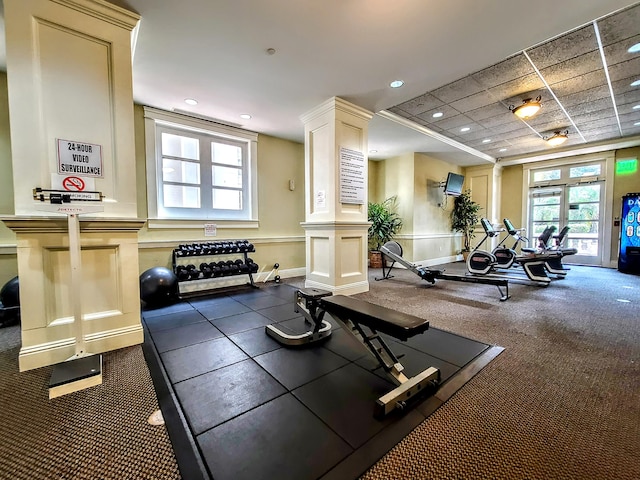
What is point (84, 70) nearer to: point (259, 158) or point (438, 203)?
point (259, 158)

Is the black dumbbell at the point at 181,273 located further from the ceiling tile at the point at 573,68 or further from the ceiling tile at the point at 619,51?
the ceiling tile at the point at 619,51

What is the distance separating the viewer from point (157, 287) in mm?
3426

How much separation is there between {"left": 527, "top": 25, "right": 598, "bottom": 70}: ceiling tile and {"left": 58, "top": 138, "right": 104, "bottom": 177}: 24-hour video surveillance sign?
4.56 metres

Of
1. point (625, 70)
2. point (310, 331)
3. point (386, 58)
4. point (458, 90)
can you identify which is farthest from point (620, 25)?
point (310, 331)

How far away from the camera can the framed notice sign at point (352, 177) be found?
4.00 meters

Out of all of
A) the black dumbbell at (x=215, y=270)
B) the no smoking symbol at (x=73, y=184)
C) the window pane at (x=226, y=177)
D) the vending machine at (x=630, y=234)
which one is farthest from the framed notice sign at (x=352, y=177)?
the vending machine at (x=630, y=234)

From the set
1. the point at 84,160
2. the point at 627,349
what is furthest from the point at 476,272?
the point at 84,160

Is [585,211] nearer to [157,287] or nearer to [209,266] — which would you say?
[209,266]

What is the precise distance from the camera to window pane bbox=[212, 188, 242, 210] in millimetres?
4766

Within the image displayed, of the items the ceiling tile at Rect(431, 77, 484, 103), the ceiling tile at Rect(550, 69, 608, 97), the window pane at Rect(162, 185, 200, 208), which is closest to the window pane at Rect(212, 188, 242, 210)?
the window pane at Rect(162, 185, 200, 208)

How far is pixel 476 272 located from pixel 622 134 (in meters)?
4.70

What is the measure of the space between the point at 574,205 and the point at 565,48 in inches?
232

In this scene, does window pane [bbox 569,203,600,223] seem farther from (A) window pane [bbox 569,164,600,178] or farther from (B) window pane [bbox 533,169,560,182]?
(B) window pane [bbox 533,169,560,182]

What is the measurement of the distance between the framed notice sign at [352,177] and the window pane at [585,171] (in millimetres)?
6659
